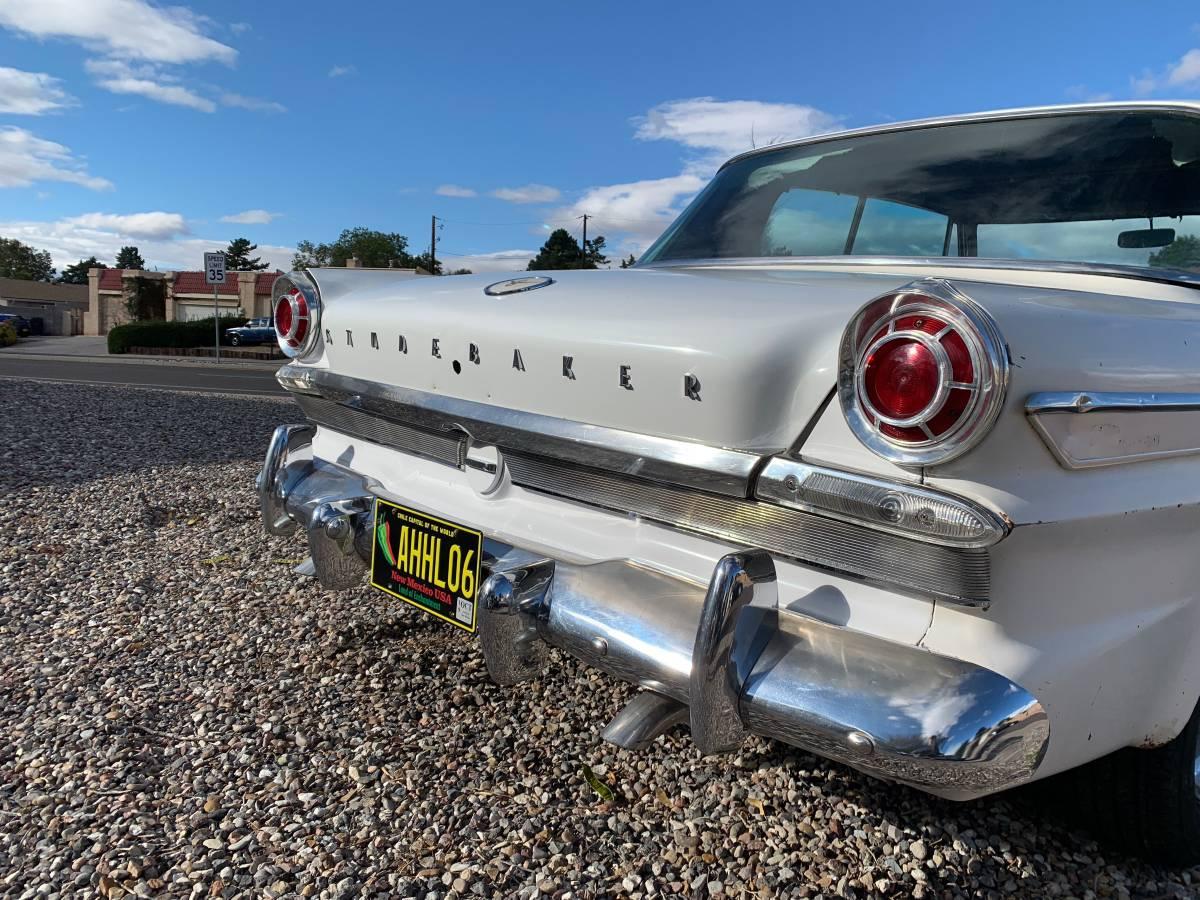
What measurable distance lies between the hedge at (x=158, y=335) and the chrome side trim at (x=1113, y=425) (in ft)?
103

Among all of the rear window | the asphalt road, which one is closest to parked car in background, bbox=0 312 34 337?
the asphalt road

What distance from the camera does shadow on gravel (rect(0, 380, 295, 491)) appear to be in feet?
19.2

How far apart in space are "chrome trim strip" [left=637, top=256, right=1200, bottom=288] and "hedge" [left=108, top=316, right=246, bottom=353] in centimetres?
3016

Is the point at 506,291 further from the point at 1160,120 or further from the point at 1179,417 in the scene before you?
the point at 1160,120

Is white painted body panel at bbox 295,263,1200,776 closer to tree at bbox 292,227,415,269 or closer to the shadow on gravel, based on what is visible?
the shadow on gravel

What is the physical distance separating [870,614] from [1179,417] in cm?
70

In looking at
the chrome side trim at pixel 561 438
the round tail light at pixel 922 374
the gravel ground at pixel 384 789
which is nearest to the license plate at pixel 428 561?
the chrome side trim at pixel 561 438

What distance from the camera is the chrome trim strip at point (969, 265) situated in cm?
201

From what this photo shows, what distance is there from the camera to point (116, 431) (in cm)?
739

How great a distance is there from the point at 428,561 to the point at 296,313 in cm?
109

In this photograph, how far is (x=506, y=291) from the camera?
7.51ft

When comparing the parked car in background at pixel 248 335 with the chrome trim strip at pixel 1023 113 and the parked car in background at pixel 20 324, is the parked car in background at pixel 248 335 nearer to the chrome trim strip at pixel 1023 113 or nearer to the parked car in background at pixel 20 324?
the parked car in background at pixel 20 324

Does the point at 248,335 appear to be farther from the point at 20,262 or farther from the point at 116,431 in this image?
the point at 20,262

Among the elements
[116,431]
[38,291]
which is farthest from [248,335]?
[38,291]
